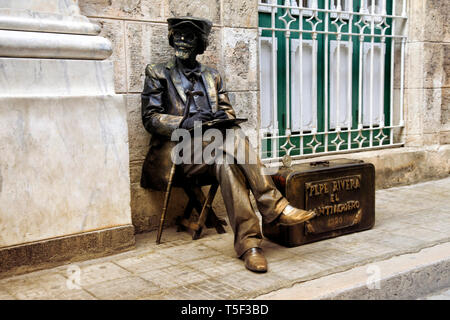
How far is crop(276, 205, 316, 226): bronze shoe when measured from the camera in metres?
3.63

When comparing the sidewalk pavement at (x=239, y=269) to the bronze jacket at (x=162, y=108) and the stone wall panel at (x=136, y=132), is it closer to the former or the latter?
the bronze jacket at (x=162, y=108)

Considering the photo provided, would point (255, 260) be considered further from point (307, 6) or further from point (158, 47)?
point (307, 6)

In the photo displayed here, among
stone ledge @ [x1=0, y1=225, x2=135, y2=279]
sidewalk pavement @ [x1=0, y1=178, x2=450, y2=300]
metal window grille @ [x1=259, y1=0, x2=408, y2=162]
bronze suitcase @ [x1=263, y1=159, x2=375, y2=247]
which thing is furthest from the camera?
metal window grille @ [x1=259, y1=0, x2=408, y2=162]

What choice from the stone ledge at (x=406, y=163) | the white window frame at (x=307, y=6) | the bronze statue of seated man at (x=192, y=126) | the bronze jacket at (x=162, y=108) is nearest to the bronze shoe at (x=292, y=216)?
the bronze statue of seated man at (x=192, y=126)

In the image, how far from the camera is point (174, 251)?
3.98 meters

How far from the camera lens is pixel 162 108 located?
13.8 feet

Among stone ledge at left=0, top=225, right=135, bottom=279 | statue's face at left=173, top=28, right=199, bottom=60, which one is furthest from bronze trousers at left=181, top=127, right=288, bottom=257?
statue's face at left=173, top=28, right=199, bottom=60

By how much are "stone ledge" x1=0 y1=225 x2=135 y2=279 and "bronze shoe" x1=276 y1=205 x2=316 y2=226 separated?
3.79 ft

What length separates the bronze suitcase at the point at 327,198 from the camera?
13.2ft

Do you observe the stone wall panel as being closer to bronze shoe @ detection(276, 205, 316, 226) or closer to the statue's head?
the statue's head

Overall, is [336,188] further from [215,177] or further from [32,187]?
[32,187]

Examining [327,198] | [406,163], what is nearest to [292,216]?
[327,198]

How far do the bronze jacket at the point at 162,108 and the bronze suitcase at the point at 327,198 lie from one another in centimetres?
85

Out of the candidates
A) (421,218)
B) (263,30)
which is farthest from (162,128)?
(421,218)
